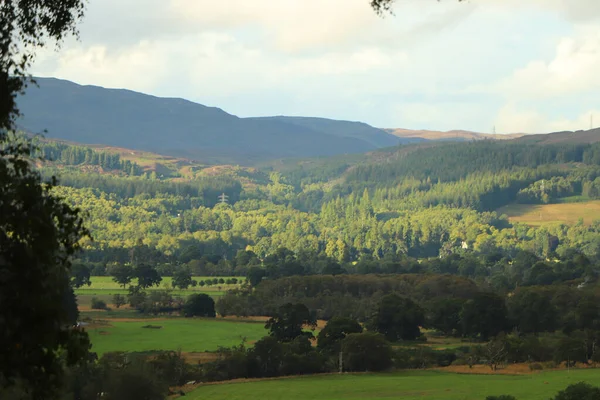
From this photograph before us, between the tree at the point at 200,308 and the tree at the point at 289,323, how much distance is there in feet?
61.5

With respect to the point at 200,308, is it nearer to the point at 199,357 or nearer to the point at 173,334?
the point at 173,334

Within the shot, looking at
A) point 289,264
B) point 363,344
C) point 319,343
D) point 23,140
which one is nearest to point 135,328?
point 319,343

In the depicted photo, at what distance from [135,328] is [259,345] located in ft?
103

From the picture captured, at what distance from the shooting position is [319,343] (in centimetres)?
10144

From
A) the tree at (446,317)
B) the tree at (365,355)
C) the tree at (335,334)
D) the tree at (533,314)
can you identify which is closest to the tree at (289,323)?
the tree at (335,334)

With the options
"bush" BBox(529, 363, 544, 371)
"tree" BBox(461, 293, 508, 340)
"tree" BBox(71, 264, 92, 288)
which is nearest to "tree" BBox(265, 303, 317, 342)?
"tree" BBox(461, 293, 508, 340)

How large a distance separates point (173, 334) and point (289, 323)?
13.5 meters

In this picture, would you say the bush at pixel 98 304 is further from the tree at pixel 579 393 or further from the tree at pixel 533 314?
the tree at pixel 579 393

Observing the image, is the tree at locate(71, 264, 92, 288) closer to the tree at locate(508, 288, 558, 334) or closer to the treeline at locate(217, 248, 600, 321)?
the treeline at locate(217, 248, 600, 321)

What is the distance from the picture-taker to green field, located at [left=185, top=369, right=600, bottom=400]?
74.8 m

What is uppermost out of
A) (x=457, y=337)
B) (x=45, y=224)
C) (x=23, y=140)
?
(x=23, y=140)

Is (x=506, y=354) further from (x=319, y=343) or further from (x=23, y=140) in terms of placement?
(x=23, y=140)

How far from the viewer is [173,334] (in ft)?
378

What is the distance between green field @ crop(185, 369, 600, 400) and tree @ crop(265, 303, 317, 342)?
22.7 metres
